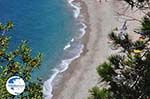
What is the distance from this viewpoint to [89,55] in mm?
35781

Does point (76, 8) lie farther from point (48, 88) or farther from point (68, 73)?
point (48, 88)

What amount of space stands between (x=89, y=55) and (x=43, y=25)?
9239 mm

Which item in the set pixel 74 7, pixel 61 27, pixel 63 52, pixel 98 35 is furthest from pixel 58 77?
pixel 74 7

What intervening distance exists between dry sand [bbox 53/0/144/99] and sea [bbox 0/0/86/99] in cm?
63

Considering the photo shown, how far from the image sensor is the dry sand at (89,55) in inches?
1204

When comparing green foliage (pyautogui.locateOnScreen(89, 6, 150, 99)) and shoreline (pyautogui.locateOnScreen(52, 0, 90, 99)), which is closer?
green foliage (pyautogui.locateOnScreen(89, 6, 150, 99))

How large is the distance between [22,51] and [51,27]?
33.7m

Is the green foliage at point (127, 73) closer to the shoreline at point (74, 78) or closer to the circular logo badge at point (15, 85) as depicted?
the circular logo badge at point (15, 85)

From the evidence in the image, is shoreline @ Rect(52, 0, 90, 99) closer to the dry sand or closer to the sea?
the dry sand

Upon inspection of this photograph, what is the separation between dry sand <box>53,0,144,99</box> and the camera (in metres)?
30.6

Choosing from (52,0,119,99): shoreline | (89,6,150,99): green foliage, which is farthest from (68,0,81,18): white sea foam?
(89,6,150,99): green foliage

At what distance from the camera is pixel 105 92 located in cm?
947

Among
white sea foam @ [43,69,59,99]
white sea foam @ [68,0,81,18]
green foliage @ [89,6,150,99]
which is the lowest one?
white sea foam @ [43,69,59,99]

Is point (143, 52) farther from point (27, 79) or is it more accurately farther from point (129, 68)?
point (27, 79)
